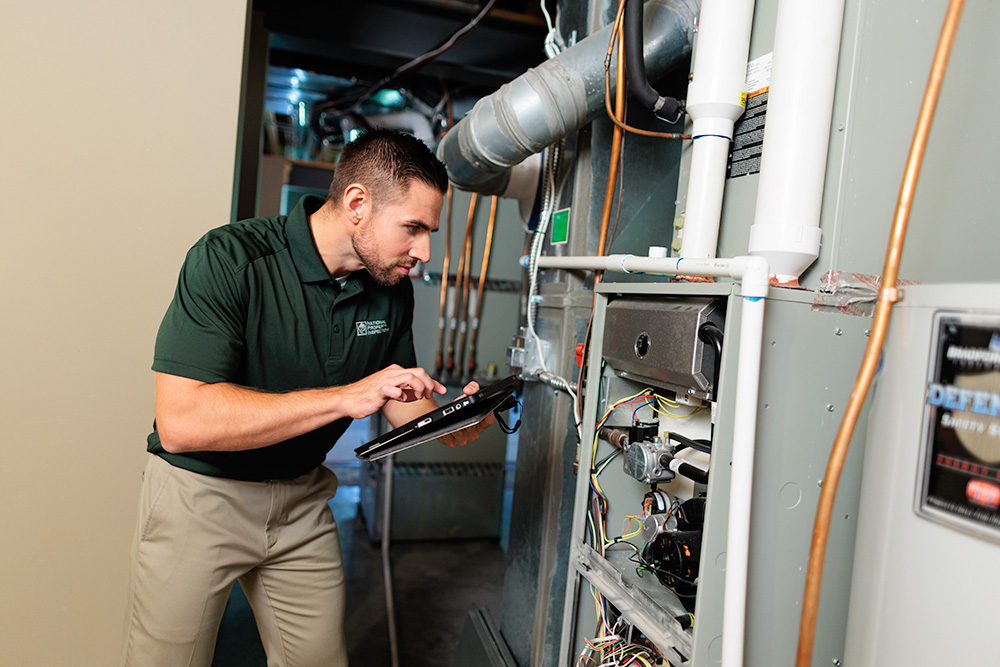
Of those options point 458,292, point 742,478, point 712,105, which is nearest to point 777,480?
point 742,478

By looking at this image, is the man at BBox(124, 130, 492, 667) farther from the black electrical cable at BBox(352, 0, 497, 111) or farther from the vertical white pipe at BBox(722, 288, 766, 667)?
the black electrical cable at BBox(352, 0, 497, 111)

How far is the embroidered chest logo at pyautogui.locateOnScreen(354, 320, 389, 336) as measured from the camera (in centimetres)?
156

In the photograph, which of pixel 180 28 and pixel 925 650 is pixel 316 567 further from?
pixel 180 28

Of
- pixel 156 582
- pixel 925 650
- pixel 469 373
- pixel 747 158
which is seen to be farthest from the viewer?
pixel 469 373

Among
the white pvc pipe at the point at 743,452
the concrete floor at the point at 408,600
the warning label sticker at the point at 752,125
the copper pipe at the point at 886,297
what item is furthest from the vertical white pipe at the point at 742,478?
the concrete floor at the point at 408,600

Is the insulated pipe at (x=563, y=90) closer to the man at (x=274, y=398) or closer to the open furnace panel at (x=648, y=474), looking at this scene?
the man at (x=274, y=398)

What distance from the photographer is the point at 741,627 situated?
2.89 ft

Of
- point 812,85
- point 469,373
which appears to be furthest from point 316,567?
point 469,373

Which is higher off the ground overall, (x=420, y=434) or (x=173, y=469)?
(x=420, y=434)

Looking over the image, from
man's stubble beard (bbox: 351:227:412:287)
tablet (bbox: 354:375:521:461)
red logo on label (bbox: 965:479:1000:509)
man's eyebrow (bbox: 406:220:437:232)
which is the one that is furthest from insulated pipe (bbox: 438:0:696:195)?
red logo on label (bbox: 965:479:1000:509)

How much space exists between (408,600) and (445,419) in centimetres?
179

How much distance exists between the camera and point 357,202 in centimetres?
147

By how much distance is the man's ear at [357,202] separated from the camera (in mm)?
1462

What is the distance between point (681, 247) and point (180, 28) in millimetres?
1480
